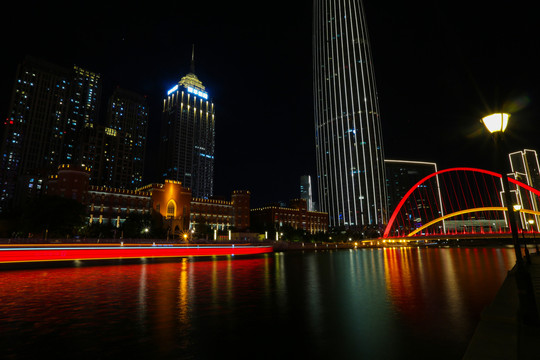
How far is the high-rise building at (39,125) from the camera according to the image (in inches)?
5177

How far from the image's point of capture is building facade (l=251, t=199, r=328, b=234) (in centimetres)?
14900

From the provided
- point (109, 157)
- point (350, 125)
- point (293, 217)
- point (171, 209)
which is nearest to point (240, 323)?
point (171, 209)

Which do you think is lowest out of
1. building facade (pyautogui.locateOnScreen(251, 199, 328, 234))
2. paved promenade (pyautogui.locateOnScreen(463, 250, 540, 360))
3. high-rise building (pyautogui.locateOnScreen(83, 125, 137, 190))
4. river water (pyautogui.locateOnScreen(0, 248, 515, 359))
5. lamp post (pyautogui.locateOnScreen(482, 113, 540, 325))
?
river water (pyautogui.locateOnScreen(0, 248, 515, 359))

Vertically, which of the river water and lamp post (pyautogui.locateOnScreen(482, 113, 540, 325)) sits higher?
lamp post (pyautogui.locateOnScreen(482, 113, 540, 325))

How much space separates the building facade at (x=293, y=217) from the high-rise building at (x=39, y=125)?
320 ft

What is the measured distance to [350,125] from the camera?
185m

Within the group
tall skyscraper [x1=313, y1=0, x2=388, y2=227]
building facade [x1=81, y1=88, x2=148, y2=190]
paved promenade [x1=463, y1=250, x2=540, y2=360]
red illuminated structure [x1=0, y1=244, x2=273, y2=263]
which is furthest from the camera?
tall skyscraper [x1=313, y1=0, x2=388, y2=227]

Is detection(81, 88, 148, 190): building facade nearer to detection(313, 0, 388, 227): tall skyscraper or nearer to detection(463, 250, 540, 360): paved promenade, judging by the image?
detection(313, 0, 388, 227): tall skyscraper

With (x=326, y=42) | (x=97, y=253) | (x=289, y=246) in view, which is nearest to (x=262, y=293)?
(x=97, y=253)

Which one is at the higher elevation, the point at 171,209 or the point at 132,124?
the point at 132,124

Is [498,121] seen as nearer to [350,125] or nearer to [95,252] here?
[95,252]

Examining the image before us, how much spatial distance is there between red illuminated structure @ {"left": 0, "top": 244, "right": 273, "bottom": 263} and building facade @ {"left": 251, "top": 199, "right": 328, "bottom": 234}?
8787cm

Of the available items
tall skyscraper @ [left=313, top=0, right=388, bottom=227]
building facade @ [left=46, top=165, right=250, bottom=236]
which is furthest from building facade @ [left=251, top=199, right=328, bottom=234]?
tall skyscraper @ [left=313, top=0, right=388, bottom=227]

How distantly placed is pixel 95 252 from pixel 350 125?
167988 mm
